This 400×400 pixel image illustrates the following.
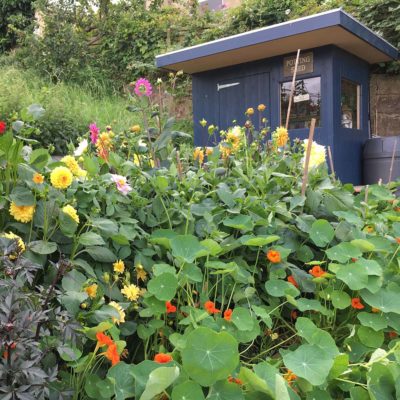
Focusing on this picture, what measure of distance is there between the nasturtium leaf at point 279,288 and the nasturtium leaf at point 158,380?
44cm

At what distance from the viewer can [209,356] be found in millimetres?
792

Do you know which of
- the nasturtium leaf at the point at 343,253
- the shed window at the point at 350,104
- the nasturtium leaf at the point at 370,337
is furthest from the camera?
the shed window at the point at 350,104

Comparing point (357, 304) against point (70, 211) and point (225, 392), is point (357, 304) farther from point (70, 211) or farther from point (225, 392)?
point (70, 211)

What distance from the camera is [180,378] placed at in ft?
2.71

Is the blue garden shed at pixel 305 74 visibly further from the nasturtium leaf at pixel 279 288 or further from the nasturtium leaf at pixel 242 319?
the nasturtium leaf at pixel 242 319

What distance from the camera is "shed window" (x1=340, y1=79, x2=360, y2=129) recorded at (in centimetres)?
482

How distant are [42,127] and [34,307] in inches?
189

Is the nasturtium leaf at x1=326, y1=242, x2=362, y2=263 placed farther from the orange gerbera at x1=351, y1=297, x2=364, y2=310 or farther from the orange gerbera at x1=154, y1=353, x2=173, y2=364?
the orange gerbera at x1=154, y1=353, x2=173, y2=364

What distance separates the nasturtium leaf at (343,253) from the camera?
116cm

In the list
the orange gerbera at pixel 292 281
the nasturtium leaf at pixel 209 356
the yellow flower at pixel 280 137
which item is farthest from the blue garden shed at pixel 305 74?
the nasturtium leaf at pixel 209 356

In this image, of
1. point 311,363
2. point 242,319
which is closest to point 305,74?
point 242,319

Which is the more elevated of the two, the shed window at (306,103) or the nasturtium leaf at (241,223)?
the shed window at (306,103)

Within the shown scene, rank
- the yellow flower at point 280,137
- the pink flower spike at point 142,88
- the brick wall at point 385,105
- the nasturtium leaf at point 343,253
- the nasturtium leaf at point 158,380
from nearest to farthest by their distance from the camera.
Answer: the nasturtium leaf at point 158,380, the nasturtium leaf at point 343,253, the pink flower spike at point 142,88, the yellow flower at point 280,137, the brick wall at point 385,105

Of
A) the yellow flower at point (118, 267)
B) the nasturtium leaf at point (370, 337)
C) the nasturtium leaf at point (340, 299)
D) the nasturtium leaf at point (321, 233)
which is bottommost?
the nasturtium leaf at point (370, 337)
